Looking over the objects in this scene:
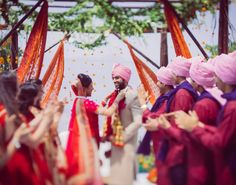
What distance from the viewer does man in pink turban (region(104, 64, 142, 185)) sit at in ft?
16.8

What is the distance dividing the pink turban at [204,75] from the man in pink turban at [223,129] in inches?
18.2

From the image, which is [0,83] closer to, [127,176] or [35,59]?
[127,176]

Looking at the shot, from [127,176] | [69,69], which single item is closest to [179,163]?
[127,176]

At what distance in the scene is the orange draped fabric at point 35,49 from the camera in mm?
7449

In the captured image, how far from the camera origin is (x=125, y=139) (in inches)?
201

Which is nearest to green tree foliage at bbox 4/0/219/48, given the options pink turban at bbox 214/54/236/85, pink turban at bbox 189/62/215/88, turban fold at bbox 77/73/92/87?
turban fold at bbox 77/73/92/87

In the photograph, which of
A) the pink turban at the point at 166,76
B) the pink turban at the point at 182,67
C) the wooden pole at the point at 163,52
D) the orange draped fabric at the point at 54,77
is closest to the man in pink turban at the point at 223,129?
the pink turban at the point at 182,67

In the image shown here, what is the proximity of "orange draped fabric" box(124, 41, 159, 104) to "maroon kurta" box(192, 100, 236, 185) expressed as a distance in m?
3.96

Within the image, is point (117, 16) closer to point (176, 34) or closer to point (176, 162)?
point (176, 34)

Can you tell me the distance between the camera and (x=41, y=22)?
299 inches

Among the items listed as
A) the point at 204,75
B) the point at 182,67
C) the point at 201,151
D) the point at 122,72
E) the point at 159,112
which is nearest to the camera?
the point at 201,151

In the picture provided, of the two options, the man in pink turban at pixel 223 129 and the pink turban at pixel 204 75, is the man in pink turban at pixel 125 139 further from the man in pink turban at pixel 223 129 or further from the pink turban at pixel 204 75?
the man in pink turban at pixel 223 129

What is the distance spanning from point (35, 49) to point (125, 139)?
116 inches

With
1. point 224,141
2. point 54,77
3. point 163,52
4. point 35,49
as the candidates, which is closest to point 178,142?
point 224,141
